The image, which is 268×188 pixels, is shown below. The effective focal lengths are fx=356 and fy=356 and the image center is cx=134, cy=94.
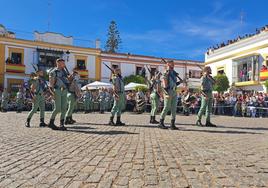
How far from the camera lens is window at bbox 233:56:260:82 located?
3372 cm

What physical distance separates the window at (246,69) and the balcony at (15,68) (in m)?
23.9

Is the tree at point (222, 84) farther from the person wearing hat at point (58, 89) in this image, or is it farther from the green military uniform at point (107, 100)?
the person wearing hat at point (58, 89)

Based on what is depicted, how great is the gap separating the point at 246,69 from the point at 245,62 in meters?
0.73

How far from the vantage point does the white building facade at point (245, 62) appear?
3262 centimetres

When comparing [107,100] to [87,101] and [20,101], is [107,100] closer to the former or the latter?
[87,101]

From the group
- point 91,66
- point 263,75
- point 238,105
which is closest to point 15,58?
point 91,66

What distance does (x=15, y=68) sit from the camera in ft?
134

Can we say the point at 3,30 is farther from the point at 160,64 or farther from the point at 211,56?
the point at 211,56

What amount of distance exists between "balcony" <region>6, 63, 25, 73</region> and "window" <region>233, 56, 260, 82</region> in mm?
23862

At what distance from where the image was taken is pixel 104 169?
173 inches

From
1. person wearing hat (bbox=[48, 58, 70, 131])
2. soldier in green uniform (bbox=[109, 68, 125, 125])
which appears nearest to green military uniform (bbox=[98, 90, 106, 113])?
soldier in green uniform (bbox=[109, 68, 125, 125])

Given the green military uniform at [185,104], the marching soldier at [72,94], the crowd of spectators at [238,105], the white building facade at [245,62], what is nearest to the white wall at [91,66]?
the white building facade at [245,62]

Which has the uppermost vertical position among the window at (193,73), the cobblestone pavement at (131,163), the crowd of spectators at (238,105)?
the window at (193,73)

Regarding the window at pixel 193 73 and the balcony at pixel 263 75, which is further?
the window at pixel 193 73
